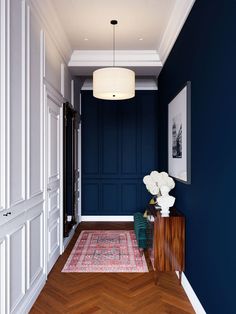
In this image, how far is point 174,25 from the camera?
10.5ft

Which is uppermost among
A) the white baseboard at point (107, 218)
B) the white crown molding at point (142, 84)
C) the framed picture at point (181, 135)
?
the white crown molding at point (142, 84)

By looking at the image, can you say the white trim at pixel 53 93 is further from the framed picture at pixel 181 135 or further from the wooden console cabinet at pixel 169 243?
the wooden console cabinet at pixel 169 243

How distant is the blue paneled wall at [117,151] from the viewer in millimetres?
5793

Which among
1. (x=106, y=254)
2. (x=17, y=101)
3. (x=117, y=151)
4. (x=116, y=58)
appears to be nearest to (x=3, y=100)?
(x=17, y=101)

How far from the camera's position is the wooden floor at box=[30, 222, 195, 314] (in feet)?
8.00

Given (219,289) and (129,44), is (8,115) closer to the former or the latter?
(219,289)

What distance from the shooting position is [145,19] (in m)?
3.31

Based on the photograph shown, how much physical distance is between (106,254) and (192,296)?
1.51 metres

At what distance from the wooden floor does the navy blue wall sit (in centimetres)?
29

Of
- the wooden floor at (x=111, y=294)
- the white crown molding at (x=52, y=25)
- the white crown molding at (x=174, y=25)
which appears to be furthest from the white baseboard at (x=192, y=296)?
the white crown molding at (x=52, y=25)

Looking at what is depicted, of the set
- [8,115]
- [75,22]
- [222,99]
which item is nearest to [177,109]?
[222,99]

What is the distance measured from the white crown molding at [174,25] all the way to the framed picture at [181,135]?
2.35 feet

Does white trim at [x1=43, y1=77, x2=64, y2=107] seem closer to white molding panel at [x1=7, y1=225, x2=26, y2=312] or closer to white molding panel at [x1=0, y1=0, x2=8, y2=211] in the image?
white molding panel at [x1=0, y1=0, x2=8, y2=211]

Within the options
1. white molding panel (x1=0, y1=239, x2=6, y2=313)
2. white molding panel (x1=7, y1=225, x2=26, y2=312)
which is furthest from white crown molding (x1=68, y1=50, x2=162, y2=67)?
white molding panel (x1=0, y1=239, x2=6, y2=313)
